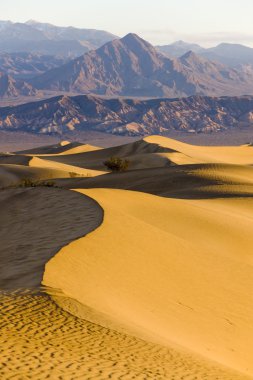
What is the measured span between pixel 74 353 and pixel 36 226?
9.94m

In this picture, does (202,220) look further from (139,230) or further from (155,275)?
(155,275)

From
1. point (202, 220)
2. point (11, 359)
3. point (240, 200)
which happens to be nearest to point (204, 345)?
point (11, 359)

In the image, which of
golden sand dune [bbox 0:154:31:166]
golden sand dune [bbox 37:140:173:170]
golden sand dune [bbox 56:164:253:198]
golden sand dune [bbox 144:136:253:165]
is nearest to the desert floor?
golden sand dune [bbox 56:164:253:198]

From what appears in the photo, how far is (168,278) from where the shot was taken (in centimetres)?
1546

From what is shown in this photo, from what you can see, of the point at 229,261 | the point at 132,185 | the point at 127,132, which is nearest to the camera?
the point at 229,261

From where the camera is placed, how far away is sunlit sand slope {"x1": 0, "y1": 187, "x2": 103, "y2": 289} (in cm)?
1401

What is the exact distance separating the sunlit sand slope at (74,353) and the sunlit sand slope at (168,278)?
2.49ft

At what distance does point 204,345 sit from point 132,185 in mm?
26472

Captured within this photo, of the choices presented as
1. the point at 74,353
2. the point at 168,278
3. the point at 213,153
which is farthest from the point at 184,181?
the point at 213,153

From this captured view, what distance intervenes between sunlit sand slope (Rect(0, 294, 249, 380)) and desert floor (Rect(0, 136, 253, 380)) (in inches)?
0.6

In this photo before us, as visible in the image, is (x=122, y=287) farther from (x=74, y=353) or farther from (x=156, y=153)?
(x=156, y=153)

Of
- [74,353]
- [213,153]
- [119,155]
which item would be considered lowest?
[119,155]

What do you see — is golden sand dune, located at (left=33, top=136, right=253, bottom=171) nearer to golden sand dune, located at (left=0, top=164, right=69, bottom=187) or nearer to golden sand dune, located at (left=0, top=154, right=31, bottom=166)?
golden sand dune, located at (left=0, top=154, right=31, bottom=166)

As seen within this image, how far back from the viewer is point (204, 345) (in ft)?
39.7
